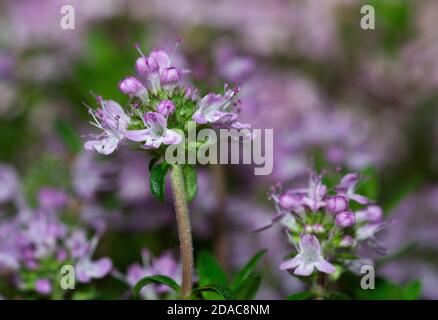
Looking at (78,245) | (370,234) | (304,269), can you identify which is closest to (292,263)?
(304,269)

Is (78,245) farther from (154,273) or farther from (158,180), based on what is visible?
(158,180)

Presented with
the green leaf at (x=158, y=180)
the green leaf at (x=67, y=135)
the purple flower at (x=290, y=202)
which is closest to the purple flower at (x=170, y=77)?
the green leaf at (x=158, y=180)

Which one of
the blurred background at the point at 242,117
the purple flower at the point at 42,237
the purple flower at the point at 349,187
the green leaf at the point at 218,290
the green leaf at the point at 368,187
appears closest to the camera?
the green leaf at the point at 218,290

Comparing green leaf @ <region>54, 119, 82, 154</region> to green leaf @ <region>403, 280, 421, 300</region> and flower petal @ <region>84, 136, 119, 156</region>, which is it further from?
green leaf @ <region>403, 280, 421, 300</region>

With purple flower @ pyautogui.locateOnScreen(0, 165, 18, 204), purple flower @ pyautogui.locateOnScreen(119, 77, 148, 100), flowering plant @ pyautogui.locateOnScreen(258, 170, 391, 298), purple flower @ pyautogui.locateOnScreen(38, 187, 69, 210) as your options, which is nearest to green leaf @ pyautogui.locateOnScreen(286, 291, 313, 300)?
flowering plant @ pyautogui.locateOnScreen(258, 170, 391, 298)

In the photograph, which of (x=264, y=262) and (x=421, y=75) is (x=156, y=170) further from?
(x=421, y=75)

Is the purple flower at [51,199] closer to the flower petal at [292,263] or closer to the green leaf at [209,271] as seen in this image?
A: the green leaf at [209,271]
